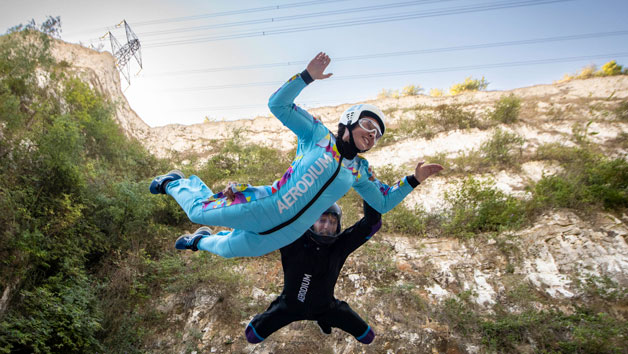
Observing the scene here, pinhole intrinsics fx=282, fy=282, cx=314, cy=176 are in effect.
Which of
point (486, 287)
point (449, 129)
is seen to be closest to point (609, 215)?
point (486, 287)

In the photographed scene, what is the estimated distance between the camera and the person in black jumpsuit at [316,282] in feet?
11.3

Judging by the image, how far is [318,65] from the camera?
8.21ft

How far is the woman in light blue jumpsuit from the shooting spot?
2486 millimetres

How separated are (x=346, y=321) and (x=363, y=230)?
45.9 inches

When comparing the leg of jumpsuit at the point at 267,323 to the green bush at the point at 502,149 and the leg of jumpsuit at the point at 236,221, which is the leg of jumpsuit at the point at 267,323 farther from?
the green bush at the point at 502,149

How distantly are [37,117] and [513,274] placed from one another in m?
11.1

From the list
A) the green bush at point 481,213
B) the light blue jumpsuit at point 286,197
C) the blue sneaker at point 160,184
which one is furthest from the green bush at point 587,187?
the blue sneaker at point 160,184

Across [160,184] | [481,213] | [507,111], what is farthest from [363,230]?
[507,111]

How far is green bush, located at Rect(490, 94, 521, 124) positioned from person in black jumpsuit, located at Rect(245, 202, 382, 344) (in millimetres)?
8774

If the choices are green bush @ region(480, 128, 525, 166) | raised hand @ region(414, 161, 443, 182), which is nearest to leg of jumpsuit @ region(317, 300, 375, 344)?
raised hand @ region(414, 161, 443, 182)

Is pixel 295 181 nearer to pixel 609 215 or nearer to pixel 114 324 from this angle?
pixel 114 324

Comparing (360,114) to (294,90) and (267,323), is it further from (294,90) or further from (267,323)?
(267,323)

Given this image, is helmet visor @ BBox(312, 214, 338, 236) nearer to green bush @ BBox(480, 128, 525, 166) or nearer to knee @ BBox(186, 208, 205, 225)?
knee @ BBox(186, 208, 205, 225)

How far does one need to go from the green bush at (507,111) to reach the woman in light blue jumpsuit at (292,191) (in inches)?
354
